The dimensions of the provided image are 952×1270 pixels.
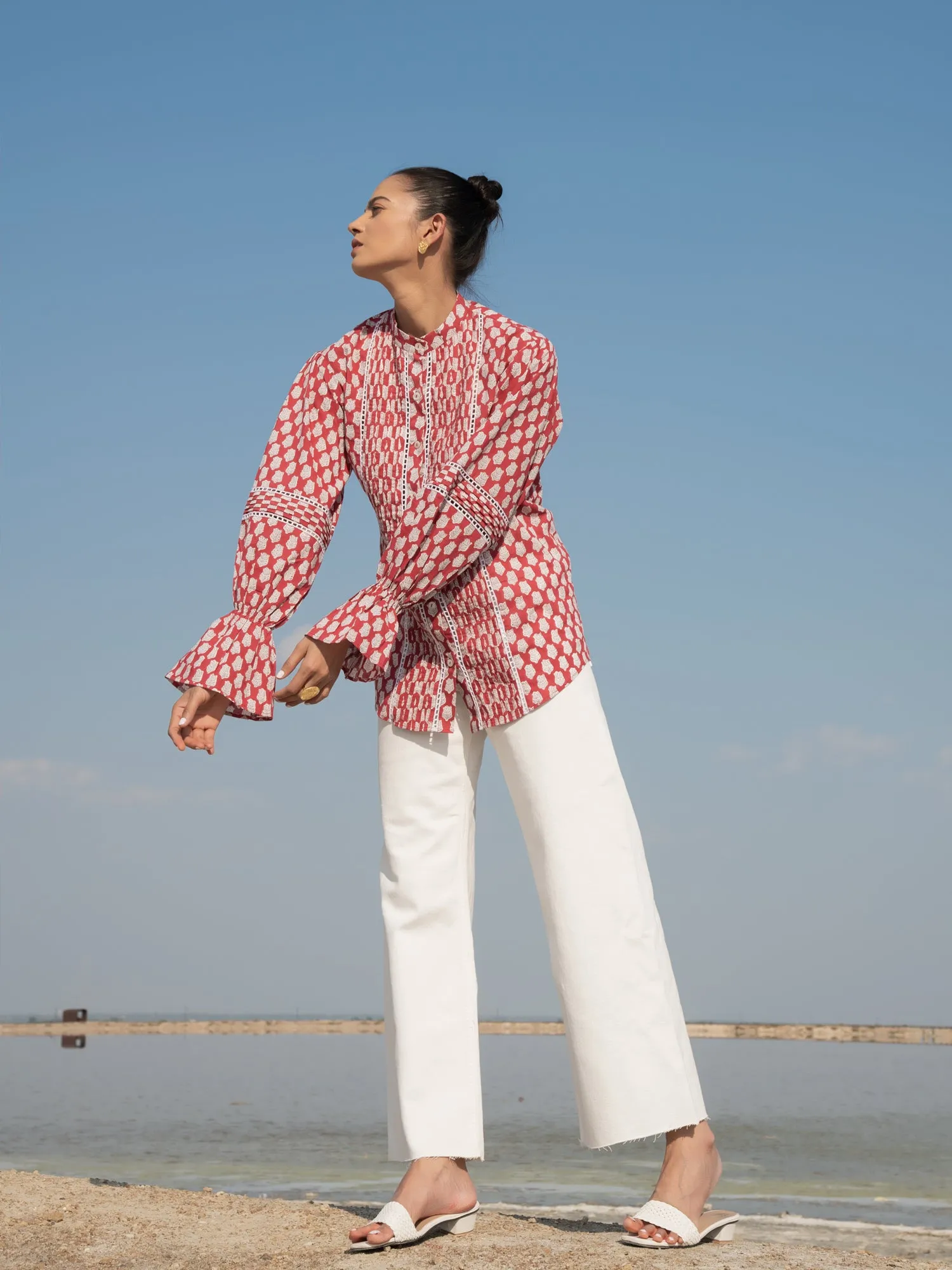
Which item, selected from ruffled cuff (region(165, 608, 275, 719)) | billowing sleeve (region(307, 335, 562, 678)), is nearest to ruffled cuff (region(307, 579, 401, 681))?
billowing sleeve (region(307, 335, 562, 678))

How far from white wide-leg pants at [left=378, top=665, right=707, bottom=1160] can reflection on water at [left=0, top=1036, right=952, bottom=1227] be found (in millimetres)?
2128

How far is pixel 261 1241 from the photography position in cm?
272

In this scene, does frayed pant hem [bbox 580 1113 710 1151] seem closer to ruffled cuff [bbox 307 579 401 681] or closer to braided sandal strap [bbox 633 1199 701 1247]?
braided sandal strap [bbox 633 1199 701 1247]

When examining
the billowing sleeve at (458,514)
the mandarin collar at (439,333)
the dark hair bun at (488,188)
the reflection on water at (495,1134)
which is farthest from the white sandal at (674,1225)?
the dark hair bun at (488,188)

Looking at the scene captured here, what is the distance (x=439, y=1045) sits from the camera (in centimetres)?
278

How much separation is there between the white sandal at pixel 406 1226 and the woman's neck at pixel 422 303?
1921mm

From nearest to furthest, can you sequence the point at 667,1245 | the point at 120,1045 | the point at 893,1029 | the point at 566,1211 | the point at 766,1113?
1. the point at 667,1245
2. the point at 566,1211
3. the point at 766,1113
4. the point at 120,1045
5. the point at 893,1029

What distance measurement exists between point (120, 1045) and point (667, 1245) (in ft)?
56.1

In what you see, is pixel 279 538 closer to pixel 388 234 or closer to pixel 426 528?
pixel 426 528

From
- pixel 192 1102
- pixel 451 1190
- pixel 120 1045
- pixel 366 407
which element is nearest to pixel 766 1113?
pixel 192 1102

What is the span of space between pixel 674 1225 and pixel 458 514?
153cm

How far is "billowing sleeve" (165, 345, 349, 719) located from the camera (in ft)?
8.46

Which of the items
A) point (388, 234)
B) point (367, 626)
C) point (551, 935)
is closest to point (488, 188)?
point (388, 234)

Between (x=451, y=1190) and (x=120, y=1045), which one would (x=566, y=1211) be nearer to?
(x=451, y=1190)
